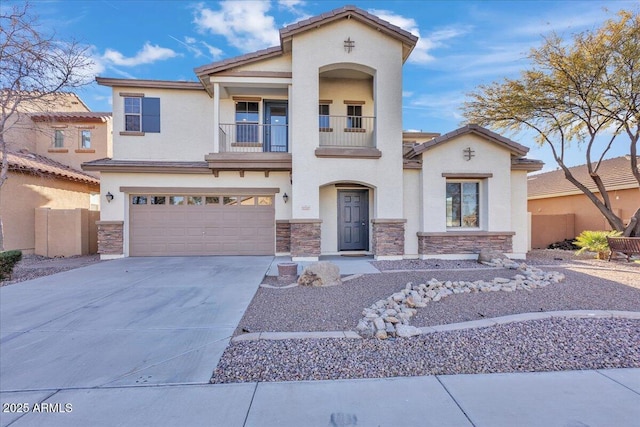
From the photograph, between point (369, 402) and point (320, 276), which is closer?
point (369, 402)

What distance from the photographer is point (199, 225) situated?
11.9m

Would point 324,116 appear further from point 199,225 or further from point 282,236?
point 199,225

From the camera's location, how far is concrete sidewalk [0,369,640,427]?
2707 millimetres

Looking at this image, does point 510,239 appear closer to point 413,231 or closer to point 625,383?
point 413,231

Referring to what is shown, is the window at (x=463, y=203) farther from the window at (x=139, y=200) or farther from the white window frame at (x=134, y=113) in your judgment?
the white window frame at (x=134, y=113)

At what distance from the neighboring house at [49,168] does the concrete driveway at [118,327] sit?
6225mm

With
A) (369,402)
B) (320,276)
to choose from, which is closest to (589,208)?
(320,276)

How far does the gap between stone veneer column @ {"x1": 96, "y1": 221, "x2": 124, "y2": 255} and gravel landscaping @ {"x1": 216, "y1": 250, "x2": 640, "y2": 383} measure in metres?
8.03

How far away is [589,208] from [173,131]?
73.0 ft

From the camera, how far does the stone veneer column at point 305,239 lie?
1076 cm

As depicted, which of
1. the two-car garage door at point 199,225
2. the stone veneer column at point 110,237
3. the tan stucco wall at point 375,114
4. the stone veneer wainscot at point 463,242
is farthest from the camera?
the two-car garage door at point 199,225

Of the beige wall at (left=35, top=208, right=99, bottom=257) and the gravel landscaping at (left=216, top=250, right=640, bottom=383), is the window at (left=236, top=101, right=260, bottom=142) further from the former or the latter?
the gravel landscaping at (left=216, top=250, right=640, bottom=383)

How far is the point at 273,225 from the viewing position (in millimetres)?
12055

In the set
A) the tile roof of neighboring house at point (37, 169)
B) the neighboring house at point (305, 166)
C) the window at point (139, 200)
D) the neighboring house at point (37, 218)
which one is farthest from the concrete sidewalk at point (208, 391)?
the tile roof of neighboring house at point (37, 169)
